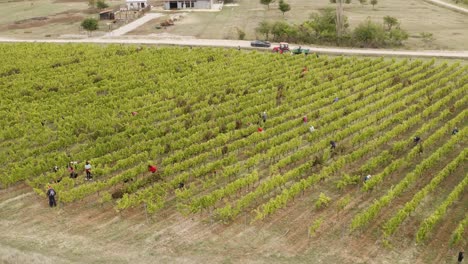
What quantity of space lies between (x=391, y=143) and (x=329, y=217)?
1106cm

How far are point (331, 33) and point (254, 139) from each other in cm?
3998

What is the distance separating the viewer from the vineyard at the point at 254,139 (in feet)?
81.7

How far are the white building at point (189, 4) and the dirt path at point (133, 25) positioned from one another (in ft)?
21.2

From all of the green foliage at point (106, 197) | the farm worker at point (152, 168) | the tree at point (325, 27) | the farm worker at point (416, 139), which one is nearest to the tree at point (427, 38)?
the tree at point (325, 27)

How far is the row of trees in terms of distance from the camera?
→ 64.8 meters

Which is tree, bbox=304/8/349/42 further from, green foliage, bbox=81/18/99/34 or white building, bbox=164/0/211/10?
green foliage, bbox=81/18/99/34

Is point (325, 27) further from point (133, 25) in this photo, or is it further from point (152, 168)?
point (152, 168)

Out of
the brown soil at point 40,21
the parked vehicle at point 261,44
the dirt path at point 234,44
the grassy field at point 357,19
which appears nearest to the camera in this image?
the dirt path at point 234,44

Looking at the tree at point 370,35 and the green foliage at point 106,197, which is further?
the tree at point 370,35

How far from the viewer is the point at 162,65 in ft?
176

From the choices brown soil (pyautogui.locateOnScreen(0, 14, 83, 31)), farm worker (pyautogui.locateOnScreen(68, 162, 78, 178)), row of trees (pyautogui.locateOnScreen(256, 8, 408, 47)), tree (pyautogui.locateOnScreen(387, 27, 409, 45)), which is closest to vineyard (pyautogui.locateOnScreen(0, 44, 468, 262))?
farm worker (pyautogui.locateOnScreen(68, 162, 78, 178))

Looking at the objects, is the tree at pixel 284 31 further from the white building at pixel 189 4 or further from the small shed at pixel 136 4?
the small shed at pixel 136 4

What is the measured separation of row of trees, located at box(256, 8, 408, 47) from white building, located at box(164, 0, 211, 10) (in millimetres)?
29281

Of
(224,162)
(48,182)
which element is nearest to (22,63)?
(48,182)
